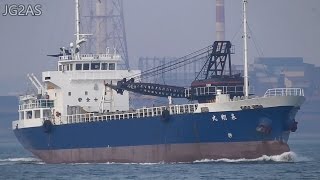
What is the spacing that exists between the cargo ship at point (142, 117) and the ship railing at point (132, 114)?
0.06 meters

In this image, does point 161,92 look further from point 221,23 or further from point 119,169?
point 221,23

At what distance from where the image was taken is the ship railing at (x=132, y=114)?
71.6 m

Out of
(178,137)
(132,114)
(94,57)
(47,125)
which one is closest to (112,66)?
(94,57)

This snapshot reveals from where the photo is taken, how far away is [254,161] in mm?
68938

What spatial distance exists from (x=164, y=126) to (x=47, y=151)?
38.7 feet

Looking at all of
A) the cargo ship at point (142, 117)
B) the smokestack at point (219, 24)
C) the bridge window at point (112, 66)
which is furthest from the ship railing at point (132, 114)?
the smokestack at point (219, 24)

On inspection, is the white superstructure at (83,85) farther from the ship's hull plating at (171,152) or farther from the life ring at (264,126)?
the life ring at (264,126)

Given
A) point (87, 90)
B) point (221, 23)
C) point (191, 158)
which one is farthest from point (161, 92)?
point (221, 23)

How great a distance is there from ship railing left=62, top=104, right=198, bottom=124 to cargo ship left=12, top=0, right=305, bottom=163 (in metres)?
0.06

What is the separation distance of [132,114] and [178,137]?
4573 mm

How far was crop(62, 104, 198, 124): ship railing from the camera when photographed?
71562mm

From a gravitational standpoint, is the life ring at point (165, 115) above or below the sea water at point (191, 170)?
above

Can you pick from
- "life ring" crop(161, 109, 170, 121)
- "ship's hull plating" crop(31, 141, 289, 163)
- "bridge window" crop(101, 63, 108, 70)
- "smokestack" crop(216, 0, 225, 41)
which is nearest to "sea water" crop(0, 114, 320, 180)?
"ship's hull plating" crop(31, 141, 289, 163)

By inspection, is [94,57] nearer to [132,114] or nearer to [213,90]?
[132,114]
